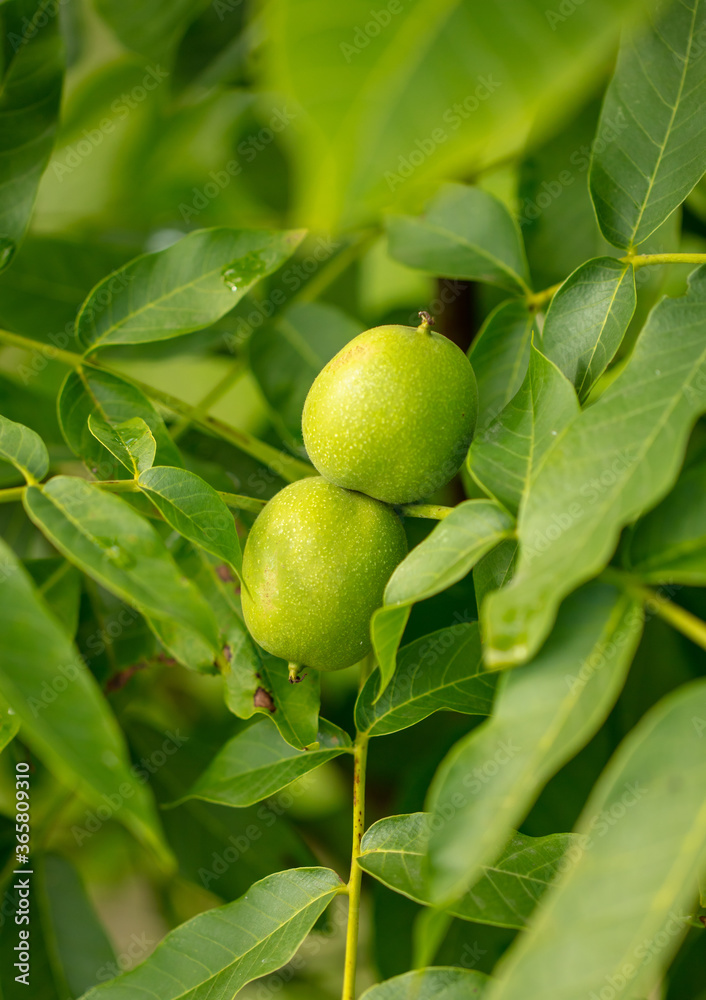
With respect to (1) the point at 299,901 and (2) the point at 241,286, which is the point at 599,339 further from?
(1) the point at 299,901

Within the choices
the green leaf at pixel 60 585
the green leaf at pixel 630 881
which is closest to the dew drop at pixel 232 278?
the green leaf at pixel 60 585

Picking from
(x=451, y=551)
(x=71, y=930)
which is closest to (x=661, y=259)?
(x=451, y=551)

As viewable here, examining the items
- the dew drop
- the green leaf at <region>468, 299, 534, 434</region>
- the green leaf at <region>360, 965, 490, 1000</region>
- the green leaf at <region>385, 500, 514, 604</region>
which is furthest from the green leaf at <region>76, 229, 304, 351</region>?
the green leaf at <region>360, 965, 490, 1000</region>

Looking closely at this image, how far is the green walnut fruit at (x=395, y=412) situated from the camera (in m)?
0.62

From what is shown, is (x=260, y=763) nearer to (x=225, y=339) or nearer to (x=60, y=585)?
(x=60, y=585)

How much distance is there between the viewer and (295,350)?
3.01 feet

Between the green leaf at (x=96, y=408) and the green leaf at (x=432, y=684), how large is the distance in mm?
276

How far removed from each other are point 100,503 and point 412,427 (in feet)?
0.82

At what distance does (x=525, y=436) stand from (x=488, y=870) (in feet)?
1.03

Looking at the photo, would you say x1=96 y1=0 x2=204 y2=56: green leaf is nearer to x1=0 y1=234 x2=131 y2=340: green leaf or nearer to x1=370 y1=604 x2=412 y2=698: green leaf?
x1=0 y1=234 x2=131 y2=340: green leaf

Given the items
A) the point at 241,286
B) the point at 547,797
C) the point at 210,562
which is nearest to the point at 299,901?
the point at 210,562

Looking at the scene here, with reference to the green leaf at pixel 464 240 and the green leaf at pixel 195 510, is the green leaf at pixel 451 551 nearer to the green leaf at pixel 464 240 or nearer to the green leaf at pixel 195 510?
the green leaf at pixel 195 510

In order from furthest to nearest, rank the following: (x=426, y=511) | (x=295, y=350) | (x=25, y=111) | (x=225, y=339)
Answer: (x=225, y=339), (x=295, y=350), (x=25, y=111), (x=426, y=511)

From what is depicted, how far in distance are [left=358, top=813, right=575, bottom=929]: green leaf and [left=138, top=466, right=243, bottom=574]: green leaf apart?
0.24 m
